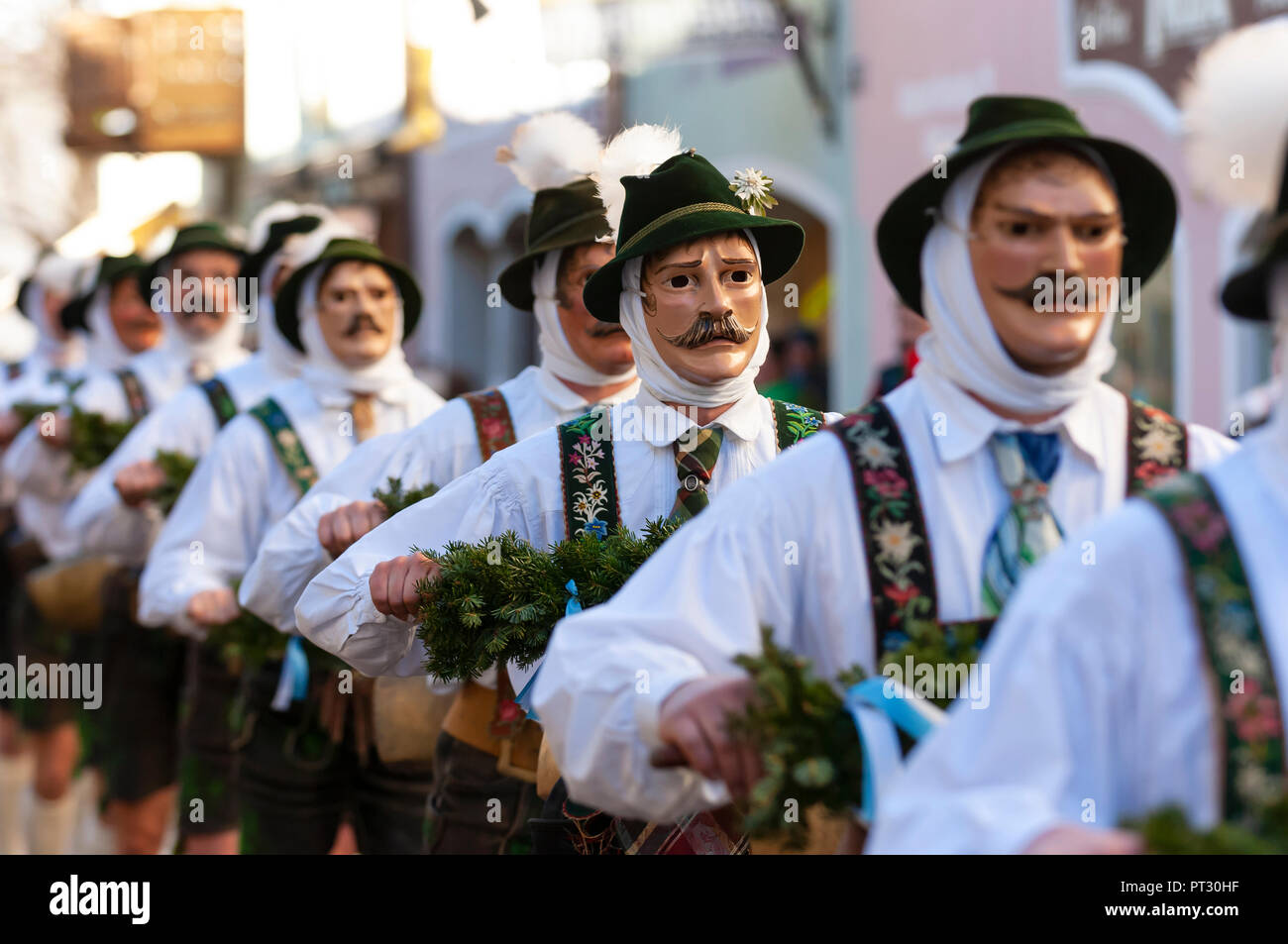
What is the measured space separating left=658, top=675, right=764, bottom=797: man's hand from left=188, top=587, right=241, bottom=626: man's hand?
3634mm

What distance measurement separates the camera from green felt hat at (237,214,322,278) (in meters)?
7.34

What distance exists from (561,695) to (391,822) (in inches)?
122

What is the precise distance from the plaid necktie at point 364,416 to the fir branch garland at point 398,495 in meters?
1.35

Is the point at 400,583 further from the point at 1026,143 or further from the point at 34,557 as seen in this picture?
the point at 34,557

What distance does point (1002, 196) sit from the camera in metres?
2.82

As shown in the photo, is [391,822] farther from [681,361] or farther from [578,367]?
[681,361]

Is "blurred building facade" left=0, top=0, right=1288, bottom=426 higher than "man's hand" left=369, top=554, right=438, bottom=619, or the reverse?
"blurred building facade" left=0, top=0, right=1288, bottom=426

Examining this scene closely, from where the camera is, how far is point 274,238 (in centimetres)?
752

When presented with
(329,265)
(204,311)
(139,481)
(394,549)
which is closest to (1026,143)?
(394,549)

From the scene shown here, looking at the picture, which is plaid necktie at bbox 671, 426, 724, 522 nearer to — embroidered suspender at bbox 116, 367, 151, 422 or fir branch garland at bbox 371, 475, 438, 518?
fir branch garland at bbox 371, 475, 438, 518

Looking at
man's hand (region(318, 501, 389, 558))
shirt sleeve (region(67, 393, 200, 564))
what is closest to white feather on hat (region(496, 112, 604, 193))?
man's hand (region(318, 501, 389, 558))

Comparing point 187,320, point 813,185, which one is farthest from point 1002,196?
point 813,185

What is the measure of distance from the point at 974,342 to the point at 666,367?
130 cm

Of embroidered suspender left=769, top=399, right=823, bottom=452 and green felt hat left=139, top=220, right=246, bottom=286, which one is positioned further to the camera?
green felt hat left=139, top=220, right=246, bottom=286
